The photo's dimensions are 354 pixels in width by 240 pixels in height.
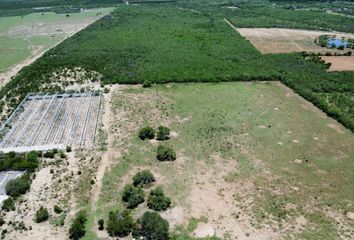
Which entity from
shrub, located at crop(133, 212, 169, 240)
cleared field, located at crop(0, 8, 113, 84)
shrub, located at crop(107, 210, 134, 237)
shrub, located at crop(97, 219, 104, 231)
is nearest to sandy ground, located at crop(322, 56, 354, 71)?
shrub, located at crop(133, 212, 169, 240)

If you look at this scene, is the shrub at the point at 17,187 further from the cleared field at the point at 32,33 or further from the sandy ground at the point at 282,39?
the sandy ground at the point at 282,39

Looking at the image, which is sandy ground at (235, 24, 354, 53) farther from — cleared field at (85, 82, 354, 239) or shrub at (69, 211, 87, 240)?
shrub at (69, 211, 87, 240)

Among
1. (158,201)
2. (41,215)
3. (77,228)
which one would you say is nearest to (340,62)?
(158,201)

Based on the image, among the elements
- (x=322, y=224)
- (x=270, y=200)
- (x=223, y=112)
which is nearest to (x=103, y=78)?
(x=223, y=112)

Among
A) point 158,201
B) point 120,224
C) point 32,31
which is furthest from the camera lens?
point 32,31

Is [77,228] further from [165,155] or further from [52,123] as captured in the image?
[52,123]

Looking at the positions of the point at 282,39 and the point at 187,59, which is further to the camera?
the point at 282,39
